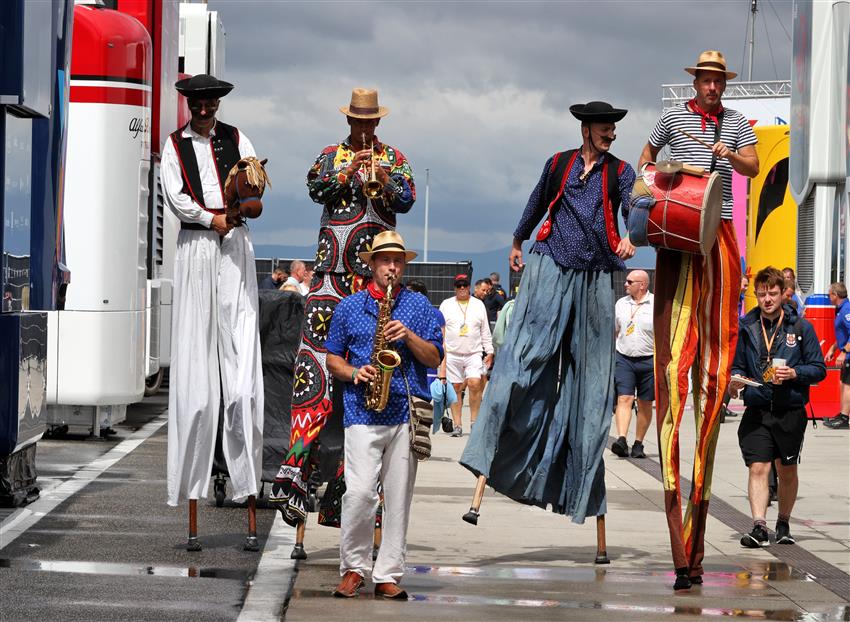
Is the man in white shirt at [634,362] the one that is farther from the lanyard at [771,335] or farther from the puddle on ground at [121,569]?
the puddle on ground at [121,569]

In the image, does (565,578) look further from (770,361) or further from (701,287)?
(770,361)

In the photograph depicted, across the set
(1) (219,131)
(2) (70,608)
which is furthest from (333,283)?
(2) (70,608)

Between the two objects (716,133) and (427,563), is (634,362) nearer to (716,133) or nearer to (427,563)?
(427,563)

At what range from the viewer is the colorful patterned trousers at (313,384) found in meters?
8.38

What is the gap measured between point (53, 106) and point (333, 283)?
5.66 ft

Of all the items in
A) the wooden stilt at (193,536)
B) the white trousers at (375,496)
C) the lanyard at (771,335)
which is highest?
the lanyard at (771,335)

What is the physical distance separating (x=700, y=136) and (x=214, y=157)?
102 inches

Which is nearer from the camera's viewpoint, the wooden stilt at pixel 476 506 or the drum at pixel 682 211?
the drum at pixel 682 211

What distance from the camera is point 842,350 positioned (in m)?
20.3

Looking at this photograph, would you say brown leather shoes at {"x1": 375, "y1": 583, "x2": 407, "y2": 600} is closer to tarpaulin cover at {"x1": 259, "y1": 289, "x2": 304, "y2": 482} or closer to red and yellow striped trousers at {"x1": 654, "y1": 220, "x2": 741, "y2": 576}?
red and yellow striped trousers at {"x1": 654, "y1": 220, "x2": 741, "y2": 576}

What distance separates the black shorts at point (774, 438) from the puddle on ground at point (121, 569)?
3488mm

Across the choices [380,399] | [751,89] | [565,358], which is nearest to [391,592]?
[380,399]

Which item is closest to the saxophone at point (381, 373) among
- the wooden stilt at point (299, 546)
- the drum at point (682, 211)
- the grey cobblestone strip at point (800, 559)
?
the wooden stilt at point (299, 546)

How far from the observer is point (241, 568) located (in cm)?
794
